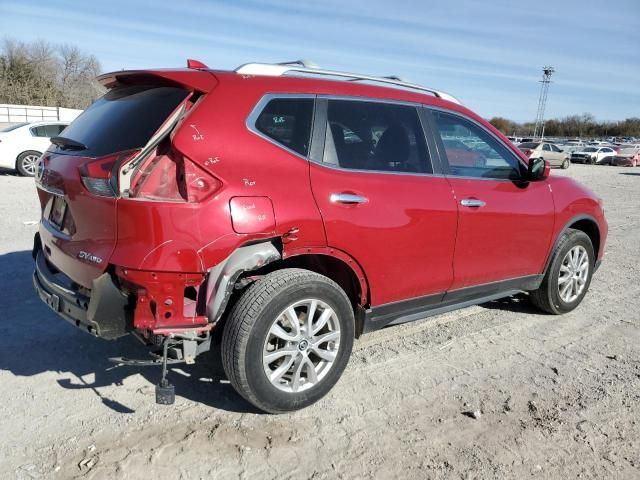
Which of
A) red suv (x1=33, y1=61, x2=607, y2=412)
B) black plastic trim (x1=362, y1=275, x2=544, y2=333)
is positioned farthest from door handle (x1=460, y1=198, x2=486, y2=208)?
black plastic trim (x1=362, y1=275, x2=544, y2=333)

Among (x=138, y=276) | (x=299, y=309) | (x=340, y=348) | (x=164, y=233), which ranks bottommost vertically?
(x=340, y=348)

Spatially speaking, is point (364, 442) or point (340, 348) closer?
point (364, 442)

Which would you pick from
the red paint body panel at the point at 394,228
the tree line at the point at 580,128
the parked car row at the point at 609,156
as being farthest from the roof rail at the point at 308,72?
the tree line at the point at 580,128

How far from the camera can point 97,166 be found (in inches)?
115

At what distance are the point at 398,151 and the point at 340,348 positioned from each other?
4.57 feet

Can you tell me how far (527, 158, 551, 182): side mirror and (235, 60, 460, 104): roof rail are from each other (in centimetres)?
82

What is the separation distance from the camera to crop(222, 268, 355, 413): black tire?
2986 millimetres

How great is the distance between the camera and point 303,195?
317 cm

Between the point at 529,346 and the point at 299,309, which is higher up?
the point at 299,309

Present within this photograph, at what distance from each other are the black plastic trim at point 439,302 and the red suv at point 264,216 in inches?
0.6

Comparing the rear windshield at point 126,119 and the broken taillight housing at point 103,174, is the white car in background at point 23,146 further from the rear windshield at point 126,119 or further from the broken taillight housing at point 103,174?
the broken taillight housing at point 103,174

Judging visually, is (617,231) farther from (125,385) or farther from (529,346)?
(125,385)

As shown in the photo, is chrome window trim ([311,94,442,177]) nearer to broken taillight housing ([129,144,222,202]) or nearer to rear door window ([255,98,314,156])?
rear door window ([255,98,314,156])

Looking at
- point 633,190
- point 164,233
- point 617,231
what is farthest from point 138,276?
point 633,190
